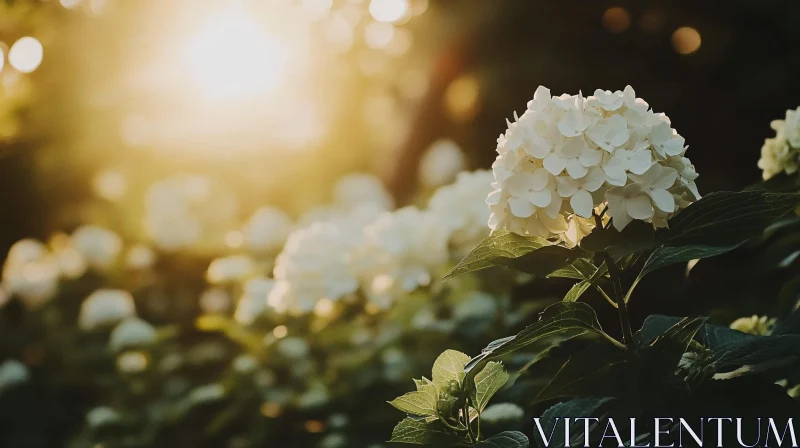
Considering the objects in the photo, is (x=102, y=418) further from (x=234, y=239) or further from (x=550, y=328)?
(x=550, y=328)

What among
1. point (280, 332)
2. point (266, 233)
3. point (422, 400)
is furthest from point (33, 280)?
point (422, 400)

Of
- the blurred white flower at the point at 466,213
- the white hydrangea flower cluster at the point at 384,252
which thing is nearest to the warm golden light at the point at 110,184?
the white hydrangea flower cluster at the point at 384,252

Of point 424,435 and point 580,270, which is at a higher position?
point 580,270

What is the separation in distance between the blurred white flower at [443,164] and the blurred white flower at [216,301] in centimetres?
110

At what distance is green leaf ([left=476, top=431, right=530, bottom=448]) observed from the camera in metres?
1.02

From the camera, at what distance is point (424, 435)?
1082 mm

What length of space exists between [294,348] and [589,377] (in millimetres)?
1539

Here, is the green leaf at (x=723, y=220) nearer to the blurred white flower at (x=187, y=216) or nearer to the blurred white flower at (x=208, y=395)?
the blurred white flower at (x=208, y=395)

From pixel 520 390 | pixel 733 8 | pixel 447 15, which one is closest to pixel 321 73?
pixel 447 15

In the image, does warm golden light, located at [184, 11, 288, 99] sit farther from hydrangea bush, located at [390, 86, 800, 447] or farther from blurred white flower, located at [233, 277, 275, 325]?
hydrangea bush, located at [390, 86, 800, 447]

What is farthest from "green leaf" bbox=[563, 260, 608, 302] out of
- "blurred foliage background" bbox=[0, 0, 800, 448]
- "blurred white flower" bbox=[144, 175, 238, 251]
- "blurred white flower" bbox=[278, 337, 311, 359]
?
"blurred white flower" bbox=[144, 175, 238, 251]

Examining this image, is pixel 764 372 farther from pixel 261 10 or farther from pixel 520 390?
pixel 261 10

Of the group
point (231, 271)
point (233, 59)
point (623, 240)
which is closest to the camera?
point (623, 240)

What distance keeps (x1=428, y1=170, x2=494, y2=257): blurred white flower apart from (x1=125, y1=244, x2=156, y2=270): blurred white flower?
2.06 metres
